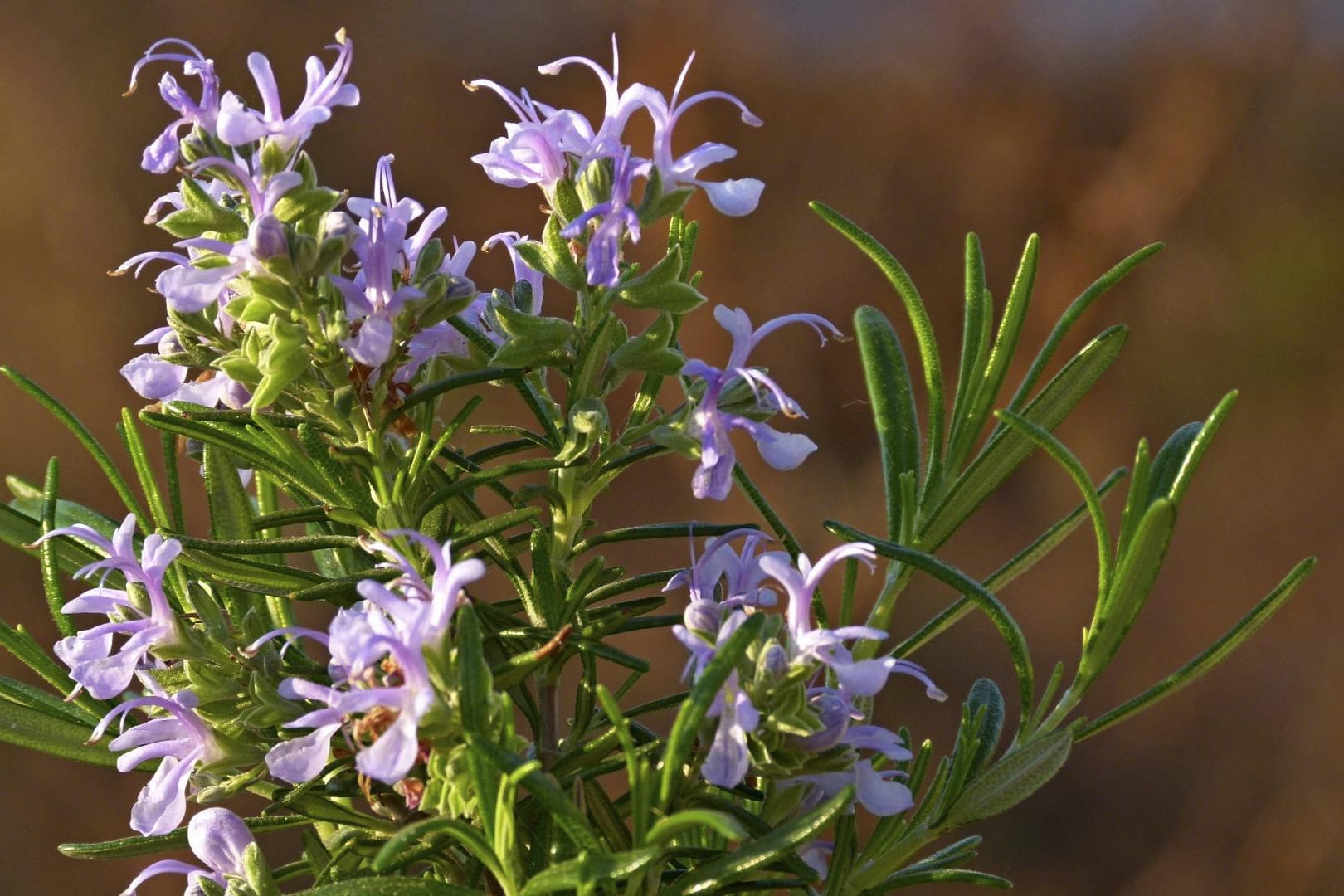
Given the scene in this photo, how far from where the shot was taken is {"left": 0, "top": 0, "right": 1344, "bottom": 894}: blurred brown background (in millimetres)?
2721

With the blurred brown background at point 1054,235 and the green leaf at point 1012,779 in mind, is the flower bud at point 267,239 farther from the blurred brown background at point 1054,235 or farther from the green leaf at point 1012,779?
the blurred brown background at point 1054,235

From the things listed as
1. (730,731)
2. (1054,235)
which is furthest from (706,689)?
(1054,235)

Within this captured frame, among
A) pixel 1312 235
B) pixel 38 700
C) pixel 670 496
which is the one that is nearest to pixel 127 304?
pixel 670 496

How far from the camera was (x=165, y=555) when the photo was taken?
2.10ft

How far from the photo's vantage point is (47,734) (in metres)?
0.78

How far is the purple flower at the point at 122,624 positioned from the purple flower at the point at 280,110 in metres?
0.20

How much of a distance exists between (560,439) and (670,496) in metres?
2.07

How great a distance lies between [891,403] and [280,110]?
1.27 feet

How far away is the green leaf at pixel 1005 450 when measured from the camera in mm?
808

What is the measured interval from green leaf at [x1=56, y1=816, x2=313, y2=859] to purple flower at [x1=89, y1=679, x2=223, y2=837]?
0.06m

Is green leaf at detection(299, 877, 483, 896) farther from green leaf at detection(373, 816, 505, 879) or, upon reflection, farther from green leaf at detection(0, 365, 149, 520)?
green leaf at detection(0, 365, 149, 520)

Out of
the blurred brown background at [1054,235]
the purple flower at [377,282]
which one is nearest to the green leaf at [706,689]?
the purple flower at [377,282]

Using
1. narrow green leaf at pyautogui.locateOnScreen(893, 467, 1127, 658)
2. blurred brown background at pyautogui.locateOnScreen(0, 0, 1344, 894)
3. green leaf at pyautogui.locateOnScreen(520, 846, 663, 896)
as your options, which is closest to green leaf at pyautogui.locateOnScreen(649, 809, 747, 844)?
green leaf at pyautogui.locateOnScreen(520, 846, 663, 896)

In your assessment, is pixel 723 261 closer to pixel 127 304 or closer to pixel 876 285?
pixel 876 285
